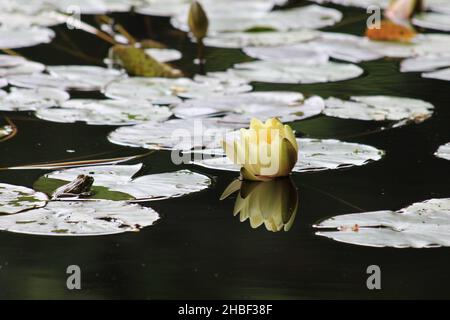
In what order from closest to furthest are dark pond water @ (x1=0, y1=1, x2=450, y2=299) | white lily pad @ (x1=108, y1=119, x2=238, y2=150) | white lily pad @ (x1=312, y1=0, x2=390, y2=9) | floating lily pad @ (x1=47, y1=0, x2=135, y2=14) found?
dark pond water @ (x1=0, y1=1, x2=450, y2=299), white lily pad @ (x1=108, y1=119, x2=238, y2=150), floating lily pad @ (x1=47, y1=0, x2=135, y2=14), white lily pad @ (x1=312, y1=0, x2=390, y2=9)

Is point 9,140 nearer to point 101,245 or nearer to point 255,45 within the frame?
point 101,245

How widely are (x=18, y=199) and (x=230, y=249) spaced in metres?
0.42

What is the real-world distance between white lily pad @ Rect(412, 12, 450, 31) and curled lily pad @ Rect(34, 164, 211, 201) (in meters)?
1.76

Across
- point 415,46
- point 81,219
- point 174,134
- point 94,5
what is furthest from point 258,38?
point 81,219

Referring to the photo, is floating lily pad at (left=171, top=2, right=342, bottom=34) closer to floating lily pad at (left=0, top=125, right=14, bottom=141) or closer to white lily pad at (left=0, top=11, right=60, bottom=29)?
white lily pad at (left=0, top=11, right=60, bottom=29)

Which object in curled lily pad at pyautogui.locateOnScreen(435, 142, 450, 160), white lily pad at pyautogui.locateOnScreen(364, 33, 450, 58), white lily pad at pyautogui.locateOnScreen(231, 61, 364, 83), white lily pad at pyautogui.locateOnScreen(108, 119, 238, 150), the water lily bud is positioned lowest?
white lily pad at pyautogui.locateOnScreen(108, 119, 238, 150)

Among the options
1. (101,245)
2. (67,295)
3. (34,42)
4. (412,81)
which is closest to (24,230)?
(101,245)

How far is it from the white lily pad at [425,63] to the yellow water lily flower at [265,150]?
1.08m

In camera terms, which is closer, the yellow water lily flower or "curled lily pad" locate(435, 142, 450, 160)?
the yellow water lily flower

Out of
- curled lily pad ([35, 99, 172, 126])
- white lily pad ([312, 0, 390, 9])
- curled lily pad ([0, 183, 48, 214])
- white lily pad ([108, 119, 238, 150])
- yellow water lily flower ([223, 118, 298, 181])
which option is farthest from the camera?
white lily pad ([312, 0, 390, 9])

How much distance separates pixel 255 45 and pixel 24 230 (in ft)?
5.34

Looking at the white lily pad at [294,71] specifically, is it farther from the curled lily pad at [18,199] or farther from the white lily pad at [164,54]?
the curled lily pad at [18,199]

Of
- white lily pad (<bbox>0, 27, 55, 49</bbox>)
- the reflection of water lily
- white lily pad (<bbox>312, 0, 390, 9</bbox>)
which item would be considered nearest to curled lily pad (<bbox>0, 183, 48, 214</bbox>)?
the reflection of water lily

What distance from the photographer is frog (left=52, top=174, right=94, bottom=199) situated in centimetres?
178
